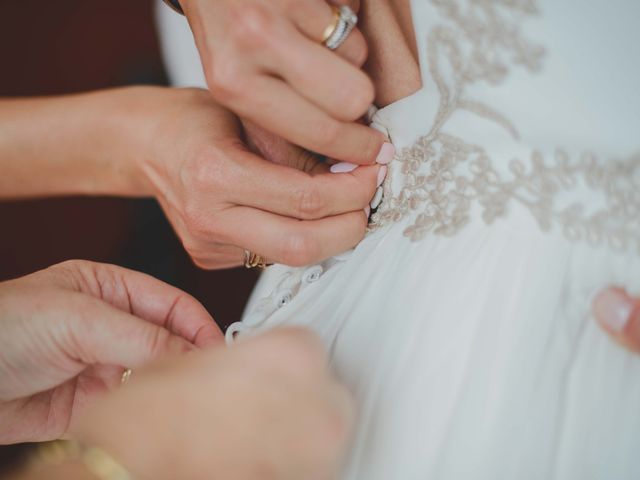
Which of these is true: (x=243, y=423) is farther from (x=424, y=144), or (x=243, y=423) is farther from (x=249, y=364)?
(x=424, y=144)

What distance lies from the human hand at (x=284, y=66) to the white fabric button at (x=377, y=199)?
0.47 feet

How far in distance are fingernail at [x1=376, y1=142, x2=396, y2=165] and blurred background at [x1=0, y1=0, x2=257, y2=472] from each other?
1.55m

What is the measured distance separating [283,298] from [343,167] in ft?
0.77


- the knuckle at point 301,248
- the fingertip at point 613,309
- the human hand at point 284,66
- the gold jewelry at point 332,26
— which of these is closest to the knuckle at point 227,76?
the human hand at point 284,66

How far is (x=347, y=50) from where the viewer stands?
70cm

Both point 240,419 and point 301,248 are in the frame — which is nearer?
A: point 240,419

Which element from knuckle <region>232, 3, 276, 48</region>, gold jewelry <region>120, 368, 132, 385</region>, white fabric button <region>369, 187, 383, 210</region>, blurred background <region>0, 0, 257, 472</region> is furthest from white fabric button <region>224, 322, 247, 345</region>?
blurred background <region>0, 0, 257, 472</region>

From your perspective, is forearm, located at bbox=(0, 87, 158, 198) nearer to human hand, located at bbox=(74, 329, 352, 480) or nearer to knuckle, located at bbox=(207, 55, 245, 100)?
knuckle, located at bbox=(207, 55, 245, 100)

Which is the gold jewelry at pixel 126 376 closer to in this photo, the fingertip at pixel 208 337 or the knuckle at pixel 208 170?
the fingertip at pixel 208 337

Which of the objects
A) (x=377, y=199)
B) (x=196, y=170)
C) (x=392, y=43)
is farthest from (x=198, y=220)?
(x=392, y=43)

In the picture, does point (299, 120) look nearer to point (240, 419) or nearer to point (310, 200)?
point (310, 200)

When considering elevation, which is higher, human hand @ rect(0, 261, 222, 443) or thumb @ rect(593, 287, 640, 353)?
thumb @ rect(593, 287, 640, 353)

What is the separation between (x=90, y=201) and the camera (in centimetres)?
231

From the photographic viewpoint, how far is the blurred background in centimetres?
223
